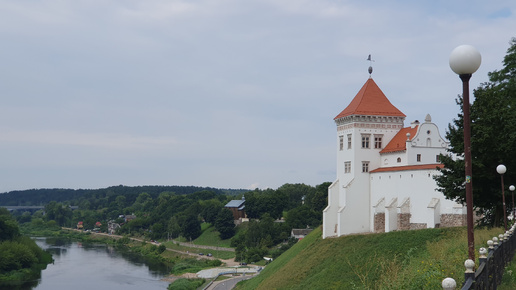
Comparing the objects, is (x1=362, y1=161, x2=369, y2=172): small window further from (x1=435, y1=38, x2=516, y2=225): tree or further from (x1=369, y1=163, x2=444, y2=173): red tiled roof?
(x1=435, y1=38, x2=516, y2=225): tree

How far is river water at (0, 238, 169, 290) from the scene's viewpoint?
6669cm

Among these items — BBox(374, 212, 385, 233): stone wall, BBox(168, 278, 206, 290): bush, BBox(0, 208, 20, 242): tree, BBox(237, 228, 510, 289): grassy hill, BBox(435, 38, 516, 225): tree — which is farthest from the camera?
BBox(0, 208, 20, 242): tree

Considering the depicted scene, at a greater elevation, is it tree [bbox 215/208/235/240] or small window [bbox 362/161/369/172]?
small window [bbox 362/161/369/172]

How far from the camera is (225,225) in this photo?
108 meters

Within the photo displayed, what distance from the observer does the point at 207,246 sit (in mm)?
105500

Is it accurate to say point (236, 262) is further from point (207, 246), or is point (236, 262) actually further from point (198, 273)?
point (207, 246)

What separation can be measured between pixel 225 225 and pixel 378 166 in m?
66.8

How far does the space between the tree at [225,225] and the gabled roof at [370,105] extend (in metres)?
64.1

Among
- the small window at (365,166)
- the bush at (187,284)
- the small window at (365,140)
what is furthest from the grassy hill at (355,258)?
the bush at (187,284)

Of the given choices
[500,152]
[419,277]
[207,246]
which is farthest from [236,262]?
[419,277]

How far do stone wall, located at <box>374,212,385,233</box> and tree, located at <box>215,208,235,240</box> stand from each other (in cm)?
6699

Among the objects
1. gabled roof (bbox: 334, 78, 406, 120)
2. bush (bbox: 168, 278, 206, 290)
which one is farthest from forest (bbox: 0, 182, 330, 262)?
gabled roof (bbox: 334, 78, 406, 120)

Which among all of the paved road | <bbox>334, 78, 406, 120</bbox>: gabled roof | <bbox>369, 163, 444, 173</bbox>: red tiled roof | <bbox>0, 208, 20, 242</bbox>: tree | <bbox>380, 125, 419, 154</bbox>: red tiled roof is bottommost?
the paved road

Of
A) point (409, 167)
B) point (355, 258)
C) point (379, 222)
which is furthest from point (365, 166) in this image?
point (355, 258)
